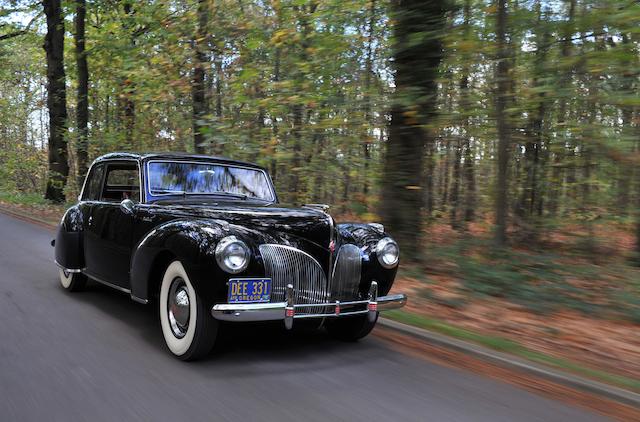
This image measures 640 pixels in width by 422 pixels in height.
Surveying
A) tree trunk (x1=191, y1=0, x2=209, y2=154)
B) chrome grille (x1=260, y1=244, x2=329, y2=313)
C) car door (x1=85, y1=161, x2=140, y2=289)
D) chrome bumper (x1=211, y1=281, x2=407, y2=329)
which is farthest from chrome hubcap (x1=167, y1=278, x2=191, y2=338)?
tree trunk (x1=191, y1=0, x2=209, y2=154)

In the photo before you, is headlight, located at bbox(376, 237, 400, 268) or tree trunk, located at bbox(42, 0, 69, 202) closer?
headlight, located at bbox(376, 237, 400, 268)

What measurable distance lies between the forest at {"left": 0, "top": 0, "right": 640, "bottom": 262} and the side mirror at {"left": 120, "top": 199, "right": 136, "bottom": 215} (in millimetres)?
3921

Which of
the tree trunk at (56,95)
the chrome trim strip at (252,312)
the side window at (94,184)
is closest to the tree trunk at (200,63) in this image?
the side window at (94,184)

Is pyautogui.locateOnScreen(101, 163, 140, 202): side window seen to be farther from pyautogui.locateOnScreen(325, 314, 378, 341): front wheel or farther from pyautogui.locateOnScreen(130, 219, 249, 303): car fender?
pyautogui.locateOnScreen(325, 314, 378, 341): front wheel

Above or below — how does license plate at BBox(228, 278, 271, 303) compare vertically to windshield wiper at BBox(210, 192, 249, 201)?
below

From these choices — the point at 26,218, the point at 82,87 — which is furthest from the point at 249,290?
the point at 82,87

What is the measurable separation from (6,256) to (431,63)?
7.73 meters

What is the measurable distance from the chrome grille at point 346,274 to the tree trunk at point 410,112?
3.36m

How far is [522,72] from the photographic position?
7355mm

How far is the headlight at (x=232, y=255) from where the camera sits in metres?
3.63

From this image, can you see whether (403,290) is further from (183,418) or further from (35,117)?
(35,117)

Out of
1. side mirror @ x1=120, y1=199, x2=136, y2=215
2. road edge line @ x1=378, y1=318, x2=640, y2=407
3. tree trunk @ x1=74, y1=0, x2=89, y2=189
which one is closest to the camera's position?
road edge line @ x1=378, y1=318, x2=640, y2=407

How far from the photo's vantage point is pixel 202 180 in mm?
5242

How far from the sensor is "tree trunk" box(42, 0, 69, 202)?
18875 mm
